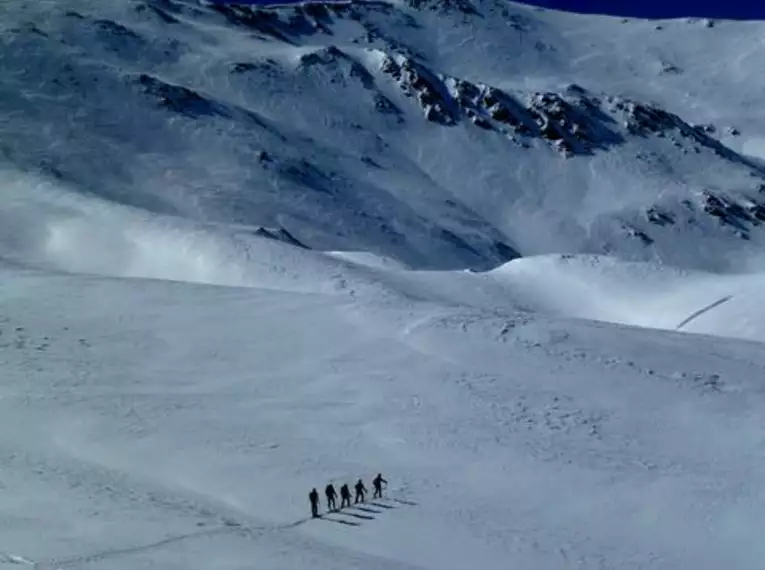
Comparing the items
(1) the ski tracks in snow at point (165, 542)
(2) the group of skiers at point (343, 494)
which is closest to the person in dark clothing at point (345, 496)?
(2) the group of skiers at point (343, 494)

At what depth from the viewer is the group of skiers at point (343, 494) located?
2181 cm

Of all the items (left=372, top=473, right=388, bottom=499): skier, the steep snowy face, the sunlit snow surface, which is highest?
(left=372, top=473, right=388, bottom=499): skier

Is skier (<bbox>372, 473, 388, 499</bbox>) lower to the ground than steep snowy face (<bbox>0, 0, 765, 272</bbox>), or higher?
higher

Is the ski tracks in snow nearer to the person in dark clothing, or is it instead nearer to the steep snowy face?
the person in dark clothing

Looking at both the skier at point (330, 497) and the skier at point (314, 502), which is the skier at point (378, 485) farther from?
the skier at point (314, 502)

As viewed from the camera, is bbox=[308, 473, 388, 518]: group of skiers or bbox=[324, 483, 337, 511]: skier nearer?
bbox=[308, 473, 388, 518]: group of skiers

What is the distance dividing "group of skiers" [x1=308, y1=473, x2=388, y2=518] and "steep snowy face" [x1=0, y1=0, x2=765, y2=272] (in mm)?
37684

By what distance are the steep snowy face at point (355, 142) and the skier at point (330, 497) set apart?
38.3 m

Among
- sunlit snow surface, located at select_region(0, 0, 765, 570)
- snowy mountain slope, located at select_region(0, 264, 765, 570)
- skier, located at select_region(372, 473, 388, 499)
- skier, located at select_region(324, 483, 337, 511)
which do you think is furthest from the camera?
skier, located at select_region(372, 473, 388, 499)

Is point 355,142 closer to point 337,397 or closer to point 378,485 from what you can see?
point 337,397

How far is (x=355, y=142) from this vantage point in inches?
4397

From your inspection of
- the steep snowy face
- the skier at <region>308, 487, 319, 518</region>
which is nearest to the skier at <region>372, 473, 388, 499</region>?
the skier at <region>308, 487, 319, 518</region>

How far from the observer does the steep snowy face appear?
8756 centimetres

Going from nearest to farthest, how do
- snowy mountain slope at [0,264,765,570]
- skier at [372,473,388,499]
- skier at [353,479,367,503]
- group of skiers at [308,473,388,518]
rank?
snowy mountain slope at [0,264,765,570]
group of skiers at [308,473,388,518]
skier at [353,479,367,503]
skier at [372,473,388,499]
